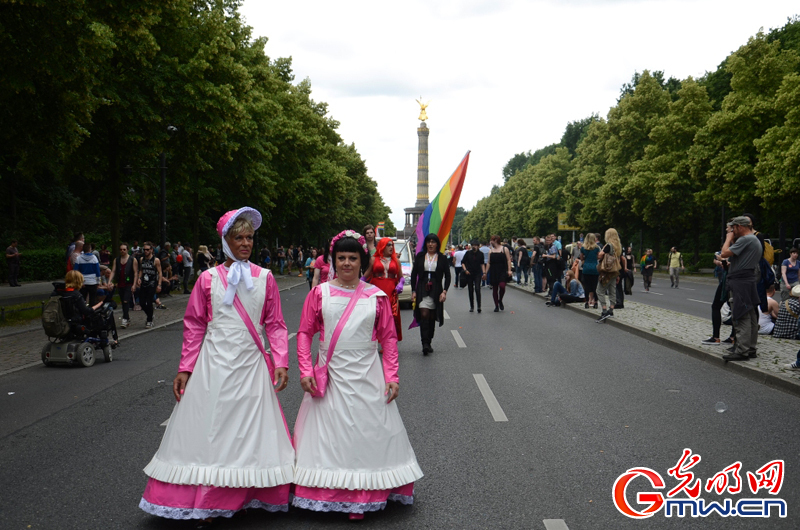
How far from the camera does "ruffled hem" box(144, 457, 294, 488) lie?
4.00 meters

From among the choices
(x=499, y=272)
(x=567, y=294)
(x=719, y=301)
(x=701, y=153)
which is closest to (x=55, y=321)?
(x=719, y=301)

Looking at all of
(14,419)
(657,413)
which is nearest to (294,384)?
(14,419)

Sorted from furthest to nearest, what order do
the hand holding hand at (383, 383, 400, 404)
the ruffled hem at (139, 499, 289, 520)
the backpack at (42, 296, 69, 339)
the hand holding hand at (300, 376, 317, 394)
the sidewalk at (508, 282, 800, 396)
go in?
the backpack at (42, 296, 69, 339)
the sidewalk at (508, 282, 800, 396)
the hand holding hand at (383, 383, 400, 404)
the hand holding hand at (300, 376, 317, 394)
the ruffled hem at (139, 499, 289, 520)

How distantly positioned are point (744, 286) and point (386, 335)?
693 centimetres

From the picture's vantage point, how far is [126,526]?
4.16m

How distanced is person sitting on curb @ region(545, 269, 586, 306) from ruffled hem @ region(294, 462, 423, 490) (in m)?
17.2

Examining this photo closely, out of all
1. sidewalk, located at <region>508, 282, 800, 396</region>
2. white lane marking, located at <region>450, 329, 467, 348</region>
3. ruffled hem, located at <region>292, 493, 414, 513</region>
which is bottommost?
white lane marking, located at <region>450, 329, 467, 348</region>

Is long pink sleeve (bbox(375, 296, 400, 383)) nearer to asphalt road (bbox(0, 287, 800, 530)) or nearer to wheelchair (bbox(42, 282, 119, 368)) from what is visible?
asphalt road (bbox(0, 287, 800, 530))

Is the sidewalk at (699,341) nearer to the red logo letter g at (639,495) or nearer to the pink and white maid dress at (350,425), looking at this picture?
the red logo letter g at (639,495)

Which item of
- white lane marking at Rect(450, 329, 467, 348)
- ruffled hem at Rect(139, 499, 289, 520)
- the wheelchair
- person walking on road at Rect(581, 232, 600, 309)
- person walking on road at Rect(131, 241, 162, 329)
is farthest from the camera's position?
person walking on road at Rect(581, 232, 600, 309)

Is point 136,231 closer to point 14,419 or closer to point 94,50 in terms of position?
point 94,50

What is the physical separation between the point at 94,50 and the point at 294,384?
30.1 ft

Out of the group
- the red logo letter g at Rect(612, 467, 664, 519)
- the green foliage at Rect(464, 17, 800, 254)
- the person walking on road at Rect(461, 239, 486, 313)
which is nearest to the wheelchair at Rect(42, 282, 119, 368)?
the red logo letter g at Rect(612, 467, 664, 519)

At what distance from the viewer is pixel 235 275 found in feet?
14.1
